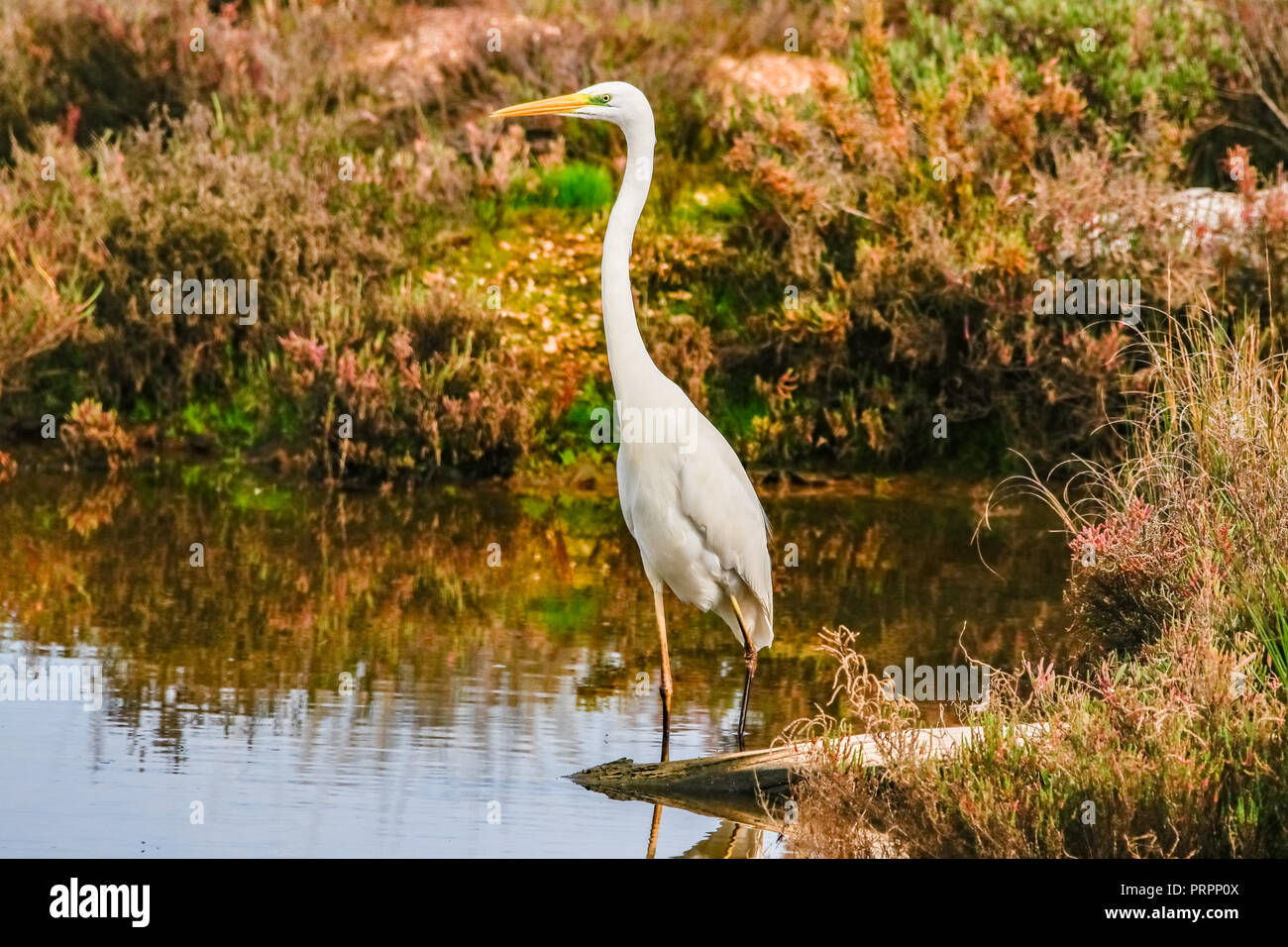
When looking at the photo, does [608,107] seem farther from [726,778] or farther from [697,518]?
[726,778]

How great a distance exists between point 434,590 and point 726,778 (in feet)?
11.1

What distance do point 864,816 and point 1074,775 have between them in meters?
0.75

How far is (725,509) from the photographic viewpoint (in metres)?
7.42

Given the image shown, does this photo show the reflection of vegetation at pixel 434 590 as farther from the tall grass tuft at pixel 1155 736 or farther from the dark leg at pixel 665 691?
the tall grass tuft at pixel 1155 736

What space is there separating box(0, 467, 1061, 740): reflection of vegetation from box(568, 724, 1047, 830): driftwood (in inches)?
32.0

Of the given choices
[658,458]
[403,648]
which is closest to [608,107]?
[658,458]

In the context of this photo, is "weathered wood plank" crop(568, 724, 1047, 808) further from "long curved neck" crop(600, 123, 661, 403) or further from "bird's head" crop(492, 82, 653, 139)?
"bird's head" crop(492, 82, 653, 139)

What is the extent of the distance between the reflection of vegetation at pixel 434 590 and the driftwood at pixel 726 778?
32.0 inches

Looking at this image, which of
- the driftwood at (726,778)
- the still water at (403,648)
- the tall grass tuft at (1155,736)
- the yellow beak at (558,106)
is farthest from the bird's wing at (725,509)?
the yellow beak at (558,106)

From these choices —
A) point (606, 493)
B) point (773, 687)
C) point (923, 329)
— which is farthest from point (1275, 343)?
point (773, 687)

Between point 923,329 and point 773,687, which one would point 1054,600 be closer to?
point 773,687

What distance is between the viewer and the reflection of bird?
726 cm

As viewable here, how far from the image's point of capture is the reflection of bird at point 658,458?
286 inches

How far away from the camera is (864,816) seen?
6.11 m
